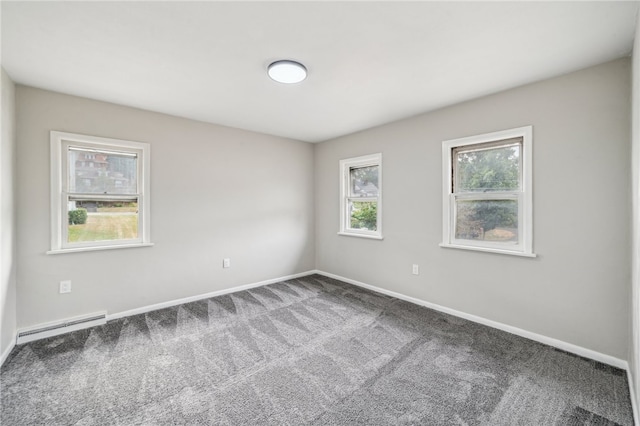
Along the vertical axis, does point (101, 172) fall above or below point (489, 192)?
above

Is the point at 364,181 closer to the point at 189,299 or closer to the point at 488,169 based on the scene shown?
the point at 488,169

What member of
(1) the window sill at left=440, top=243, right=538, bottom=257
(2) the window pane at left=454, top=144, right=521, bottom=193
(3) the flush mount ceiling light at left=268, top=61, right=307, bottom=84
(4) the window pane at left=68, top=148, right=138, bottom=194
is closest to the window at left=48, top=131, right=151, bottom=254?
(4) the window pane at left=68, top=148, right=138, bottom=194

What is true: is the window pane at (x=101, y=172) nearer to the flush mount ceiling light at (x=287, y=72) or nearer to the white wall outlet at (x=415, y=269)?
the flush mount ceiling light at (x=287, y=72)

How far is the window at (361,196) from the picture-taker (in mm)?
4105

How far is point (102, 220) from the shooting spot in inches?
122

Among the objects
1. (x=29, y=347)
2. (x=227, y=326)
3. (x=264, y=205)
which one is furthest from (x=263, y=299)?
(x=29, y=347)

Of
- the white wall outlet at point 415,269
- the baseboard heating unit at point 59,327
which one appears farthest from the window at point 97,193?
the white wall outlet at point 415,269

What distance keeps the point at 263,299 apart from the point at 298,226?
1.52 m

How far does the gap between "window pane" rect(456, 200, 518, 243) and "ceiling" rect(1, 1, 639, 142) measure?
118 cm

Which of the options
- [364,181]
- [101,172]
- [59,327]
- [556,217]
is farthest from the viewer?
[364,181]

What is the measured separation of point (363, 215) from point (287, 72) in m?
2.64

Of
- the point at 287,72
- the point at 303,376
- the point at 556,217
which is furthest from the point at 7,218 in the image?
the point at 556,217

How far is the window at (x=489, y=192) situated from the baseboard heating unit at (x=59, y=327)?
3973 millimetres

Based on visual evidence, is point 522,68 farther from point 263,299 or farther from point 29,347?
point 29,347
